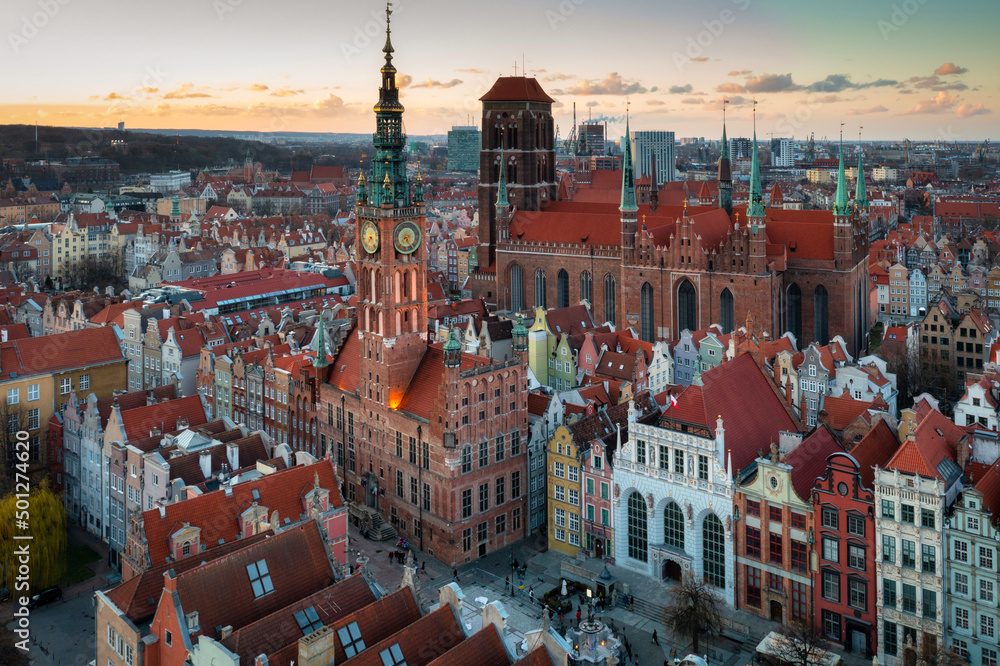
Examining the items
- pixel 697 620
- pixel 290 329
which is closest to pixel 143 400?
pixel 290 329

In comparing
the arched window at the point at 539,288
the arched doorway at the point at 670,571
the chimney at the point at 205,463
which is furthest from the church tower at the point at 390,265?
the arched window at the point at 539,288

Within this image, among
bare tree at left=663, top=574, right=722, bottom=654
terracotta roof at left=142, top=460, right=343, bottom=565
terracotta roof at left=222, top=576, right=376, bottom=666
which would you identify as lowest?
bare tree at left=663, top=574, right=722, bottom=654

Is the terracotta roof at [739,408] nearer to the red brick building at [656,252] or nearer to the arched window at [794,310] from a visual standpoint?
the red brick building at [656,252]

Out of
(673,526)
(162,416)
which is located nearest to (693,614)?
(673,526)

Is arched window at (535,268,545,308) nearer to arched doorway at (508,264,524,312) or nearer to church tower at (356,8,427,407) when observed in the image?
arched doorway at (508,264,524,312)

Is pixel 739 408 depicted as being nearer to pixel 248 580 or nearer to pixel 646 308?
pixel 248 580

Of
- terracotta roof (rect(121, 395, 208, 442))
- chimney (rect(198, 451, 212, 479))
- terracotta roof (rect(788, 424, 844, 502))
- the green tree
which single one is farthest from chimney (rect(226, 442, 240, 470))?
terracotta roof (rect(788, 424, 844, 502))

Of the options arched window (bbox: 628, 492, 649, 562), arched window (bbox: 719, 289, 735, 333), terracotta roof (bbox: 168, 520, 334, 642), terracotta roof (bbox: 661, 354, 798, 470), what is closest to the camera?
terracotta roof (bbox: 168, 520, 334, 642)
